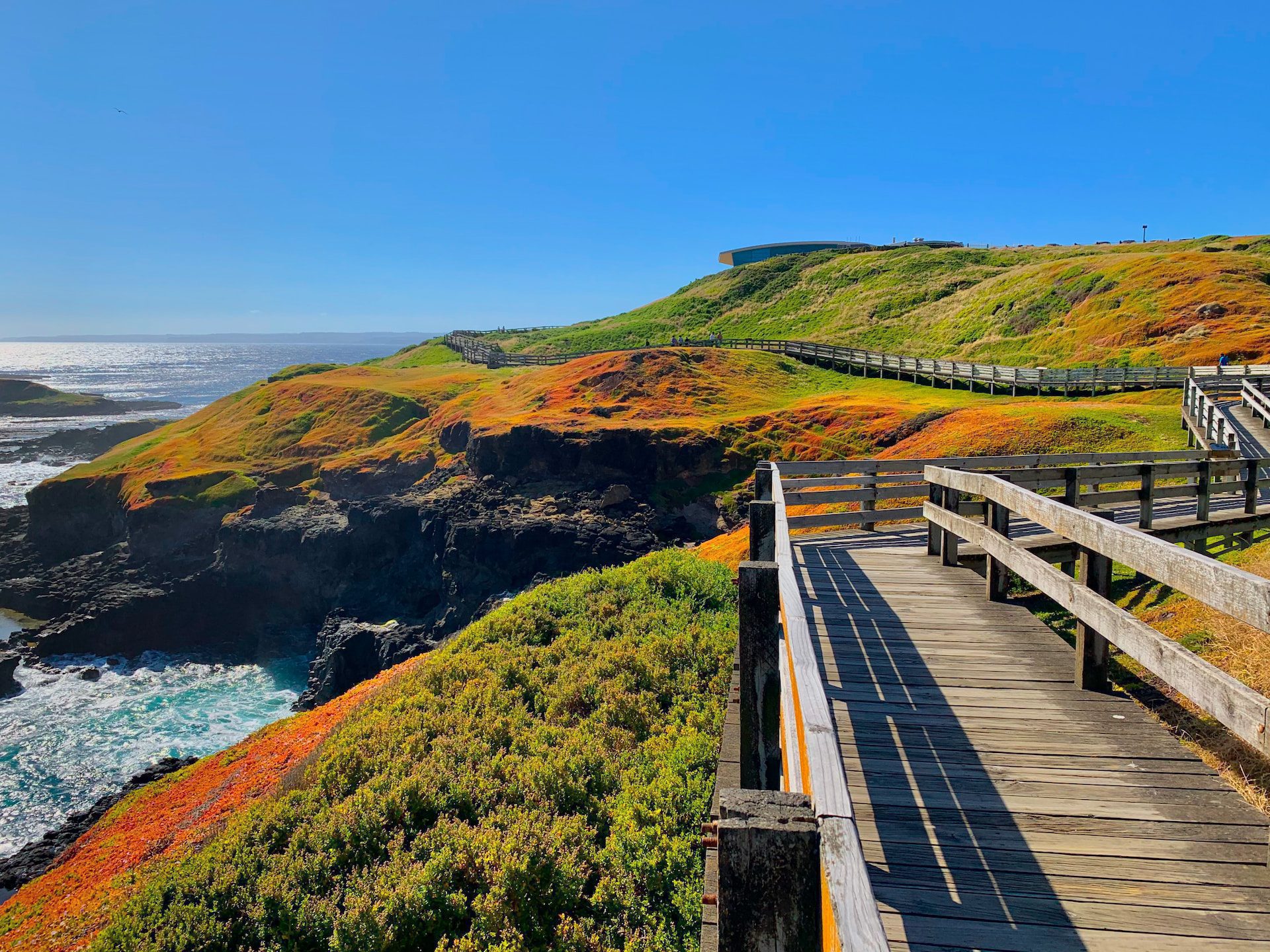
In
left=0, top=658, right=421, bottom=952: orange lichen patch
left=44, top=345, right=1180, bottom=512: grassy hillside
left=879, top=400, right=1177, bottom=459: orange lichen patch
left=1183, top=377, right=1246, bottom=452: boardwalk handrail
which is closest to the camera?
left=0, top=658, right=421, bottom=952: orange lichen patch

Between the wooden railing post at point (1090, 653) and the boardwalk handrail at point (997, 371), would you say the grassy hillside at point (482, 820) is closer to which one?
the wooden railing post at point (1090, 653)

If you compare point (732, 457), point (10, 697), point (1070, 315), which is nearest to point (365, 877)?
point (732, 457)

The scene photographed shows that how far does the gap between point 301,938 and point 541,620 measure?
232 inches

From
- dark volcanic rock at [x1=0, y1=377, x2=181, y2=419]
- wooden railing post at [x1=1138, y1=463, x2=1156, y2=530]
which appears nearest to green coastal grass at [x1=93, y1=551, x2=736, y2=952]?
wooden railing post at [x1=1138, y1=463, x2=1156, y2=530]

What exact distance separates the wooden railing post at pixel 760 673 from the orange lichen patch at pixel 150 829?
761 centimetres

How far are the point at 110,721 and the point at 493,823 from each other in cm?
3211

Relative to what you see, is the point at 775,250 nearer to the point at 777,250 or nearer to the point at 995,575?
the point at 777,250

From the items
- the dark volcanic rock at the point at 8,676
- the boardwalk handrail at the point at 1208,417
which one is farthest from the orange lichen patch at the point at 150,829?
the dark volcanic rock at the point at 8,676

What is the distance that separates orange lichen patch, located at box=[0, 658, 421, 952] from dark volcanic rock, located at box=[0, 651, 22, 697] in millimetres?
22604

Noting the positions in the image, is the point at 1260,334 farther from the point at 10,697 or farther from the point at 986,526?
the point at 10,697

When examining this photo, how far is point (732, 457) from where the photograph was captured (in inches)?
1396

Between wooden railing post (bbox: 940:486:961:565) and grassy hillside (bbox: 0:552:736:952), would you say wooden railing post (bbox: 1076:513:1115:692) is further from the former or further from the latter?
wooden railing post (bbox: 940:486:961:565)

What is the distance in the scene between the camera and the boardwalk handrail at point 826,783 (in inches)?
64.8

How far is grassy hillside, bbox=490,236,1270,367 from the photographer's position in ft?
137
